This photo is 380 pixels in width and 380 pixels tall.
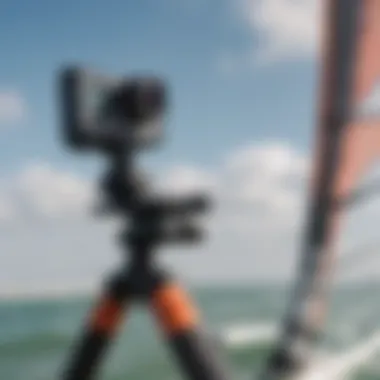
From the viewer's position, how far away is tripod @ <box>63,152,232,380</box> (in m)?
1.75

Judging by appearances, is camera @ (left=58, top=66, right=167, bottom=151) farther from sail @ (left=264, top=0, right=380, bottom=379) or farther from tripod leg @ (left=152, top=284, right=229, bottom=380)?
sail @ (left=264, top=0, right=380, bottom=379)

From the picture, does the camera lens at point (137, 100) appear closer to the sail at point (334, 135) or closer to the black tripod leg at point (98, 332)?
the black tripod leg at point (98, 332)

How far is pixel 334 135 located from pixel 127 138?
159 inches

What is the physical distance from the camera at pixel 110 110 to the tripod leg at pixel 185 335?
26 cm

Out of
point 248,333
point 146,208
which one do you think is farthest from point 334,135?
point 248,333

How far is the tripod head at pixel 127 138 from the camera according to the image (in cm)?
169

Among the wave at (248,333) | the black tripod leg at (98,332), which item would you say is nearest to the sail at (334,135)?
the black tripod leg at (98,332)

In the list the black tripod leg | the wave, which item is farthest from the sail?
the wave

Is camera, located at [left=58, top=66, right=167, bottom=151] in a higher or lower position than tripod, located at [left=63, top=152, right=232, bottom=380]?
higher

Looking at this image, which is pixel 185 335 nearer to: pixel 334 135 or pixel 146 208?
pixel 146 208

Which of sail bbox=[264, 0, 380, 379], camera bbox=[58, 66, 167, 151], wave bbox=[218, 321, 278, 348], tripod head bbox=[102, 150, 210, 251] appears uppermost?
camera bbox=[58, 66, 167, 151]

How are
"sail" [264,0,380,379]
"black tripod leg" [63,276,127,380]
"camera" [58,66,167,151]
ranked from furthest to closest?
1. "sail" [264,0,380,379]
2. "black tripod leg" [63,276,127,380]
3. "camera" [58,66,167,151]

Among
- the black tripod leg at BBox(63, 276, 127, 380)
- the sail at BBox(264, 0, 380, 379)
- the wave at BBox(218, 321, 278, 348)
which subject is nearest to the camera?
the black tripod leg at BBox(63, 276, 127, 380)

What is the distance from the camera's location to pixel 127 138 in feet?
5.78
